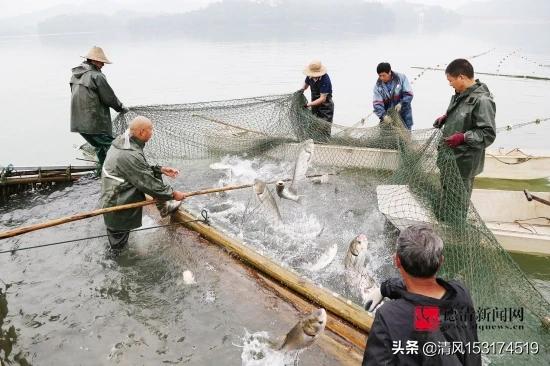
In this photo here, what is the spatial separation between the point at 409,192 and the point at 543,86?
2455cm

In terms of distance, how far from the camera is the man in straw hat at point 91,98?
22.7 ft

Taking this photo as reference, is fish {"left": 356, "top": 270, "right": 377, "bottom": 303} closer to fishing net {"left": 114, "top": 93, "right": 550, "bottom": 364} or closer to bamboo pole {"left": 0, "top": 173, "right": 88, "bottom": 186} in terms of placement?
fishing net {"left": 114, "top": 93, "right": 550, "bottom": 364}

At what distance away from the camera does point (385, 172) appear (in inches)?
297

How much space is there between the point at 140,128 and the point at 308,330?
10.1 feet

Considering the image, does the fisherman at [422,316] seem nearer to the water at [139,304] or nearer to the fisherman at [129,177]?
the water at [139,304]

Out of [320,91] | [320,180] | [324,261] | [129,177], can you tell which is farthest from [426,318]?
[320,91]

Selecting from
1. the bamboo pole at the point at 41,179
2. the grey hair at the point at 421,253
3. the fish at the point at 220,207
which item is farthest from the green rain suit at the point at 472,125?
the bamboo pole at the point at 41,179

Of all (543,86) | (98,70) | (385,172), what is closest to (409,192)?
(385,172)

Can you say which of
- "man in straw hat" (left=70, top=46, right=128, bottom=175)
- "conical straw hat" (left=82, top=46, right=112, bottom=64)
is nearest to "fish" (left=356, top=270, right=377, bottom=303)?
"man in straw hat" (left=70, top=46, right=128, bottom=175)

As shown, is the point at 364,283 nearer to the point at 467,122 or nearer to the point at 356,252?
the point at 356,252

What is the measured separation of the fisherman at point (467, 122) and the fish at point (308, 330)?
233cm

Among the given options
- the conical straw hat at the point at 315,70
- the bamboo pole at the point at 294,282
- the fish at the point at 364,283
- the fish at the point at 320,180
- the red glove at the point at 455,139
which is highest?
the conical straw hat at the point at 315,70

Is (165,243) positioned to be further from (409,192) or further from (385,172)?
(385,172)

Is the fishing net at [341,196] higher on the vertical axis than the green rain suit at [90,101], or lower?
lower
